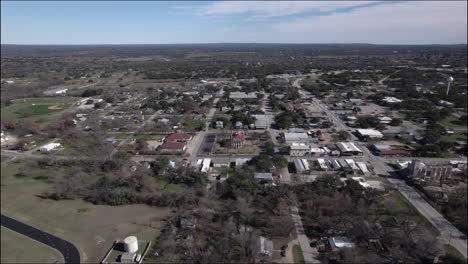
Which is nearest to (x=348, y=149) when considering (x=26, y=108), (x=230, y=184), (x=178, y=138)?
(x=230, y=184)

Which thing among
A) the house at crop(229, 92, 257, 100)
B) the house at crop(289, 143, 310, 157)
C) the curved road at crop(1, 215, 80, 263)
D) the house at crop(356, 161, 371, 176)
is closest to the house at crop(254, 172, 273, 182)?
the house at crop(289, 143, 310, 157)

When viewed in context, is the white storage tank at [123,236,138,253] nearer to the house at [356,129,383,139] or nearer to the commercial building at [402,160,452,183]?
the commercial building at [402,160,452,183]

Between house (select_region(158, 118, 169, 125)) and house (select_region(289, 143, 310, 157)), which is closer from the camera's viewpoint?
house (select_region(289, 143, 310, 157))

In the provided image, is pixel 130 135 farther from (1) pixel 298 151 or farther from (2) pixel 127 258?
(2) pixel 127 258

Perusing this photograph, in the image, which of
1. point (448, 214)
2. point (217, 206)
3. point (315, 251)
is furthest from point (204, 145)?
point (448, 214)

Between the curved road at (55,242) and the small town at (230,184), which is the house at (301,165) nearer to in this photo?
the small town at (230,184)
